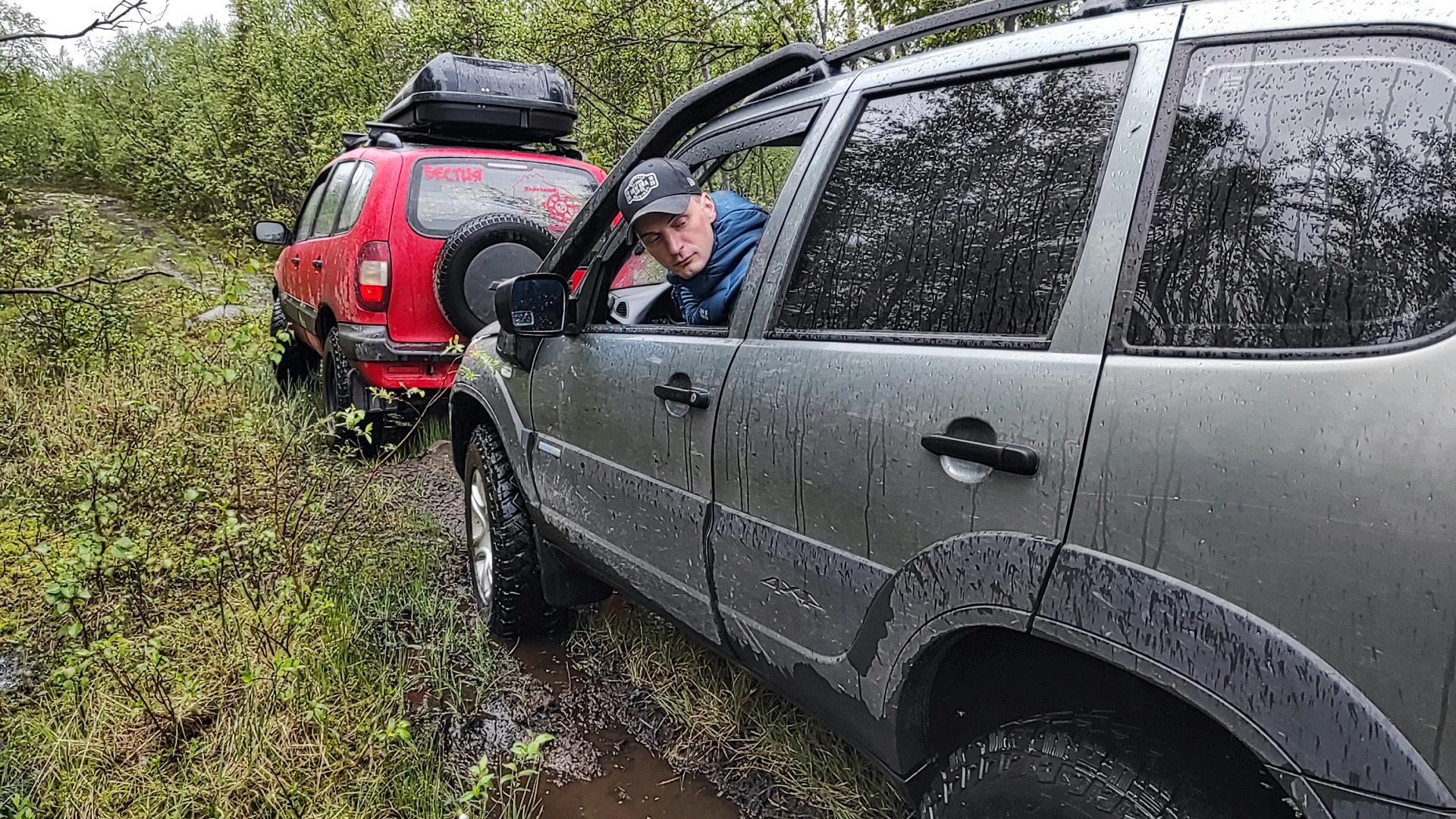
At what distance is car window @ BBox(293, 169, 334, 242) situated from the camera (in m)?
6.07

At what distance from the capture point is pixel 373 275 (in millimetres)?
4613

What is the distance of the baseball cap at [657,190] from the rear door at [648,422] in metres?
0.13

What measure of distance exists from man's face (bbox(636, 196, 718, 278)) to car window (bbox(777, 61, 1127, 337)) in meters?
0.56

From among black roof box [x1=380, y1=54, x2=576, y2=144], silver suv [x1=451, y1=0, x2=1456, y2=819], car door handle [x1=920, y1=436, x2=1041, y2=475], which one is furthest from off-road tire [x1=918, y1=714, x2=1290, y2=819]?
black roof box [x1=380, y1=54, x2=576, y2=144]

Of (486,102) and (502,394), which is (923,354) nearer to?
(502,394)

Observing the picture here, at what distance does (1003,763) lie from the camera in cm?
138

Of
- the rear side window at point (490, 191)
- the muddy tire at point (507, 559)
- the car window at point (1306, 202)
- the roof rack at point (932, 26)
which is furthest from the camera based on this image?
the rear side window at point (490, 191)

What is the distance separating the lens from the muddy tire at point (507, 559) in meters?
3.02

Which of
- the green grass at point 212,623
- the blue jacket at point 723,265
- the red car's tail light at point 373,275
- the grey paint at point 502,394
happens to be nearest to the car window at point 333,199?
the red car's tail light at point 373,275

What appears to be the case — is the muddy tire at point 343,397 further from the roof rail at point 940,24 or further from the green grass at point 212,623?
the roof rail at point 940,24

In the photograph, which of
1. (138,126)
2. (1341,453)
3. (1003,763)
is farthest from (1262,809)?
(138,126)

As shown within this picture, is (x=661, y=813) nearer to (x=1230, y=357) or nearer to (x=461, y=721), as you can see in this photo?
(x=461, y=721)

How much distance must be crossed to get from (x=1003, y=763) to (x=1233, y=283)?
0.79 m

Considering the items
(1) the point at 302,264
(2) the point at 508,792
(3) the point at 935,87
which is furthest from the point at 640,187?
(1) the point at 302,264
